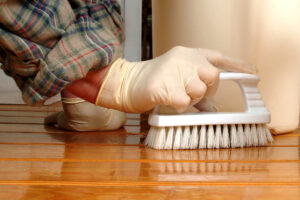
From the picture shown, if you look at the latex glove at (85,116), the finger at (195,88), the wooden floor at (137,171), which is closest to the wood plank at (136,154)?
the wooden floor at (137,171)

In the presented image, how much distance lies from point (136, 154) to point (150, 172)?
0.43 feet

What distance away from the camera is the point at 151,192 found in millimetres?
418

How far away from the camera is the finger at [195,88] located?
661 millimetres

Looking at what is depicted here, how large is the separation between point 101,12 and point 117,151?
0.31 meters

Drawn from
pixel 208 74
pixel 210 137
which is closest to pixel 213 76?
pixel 208 74

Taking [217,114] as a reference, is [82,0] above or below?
above

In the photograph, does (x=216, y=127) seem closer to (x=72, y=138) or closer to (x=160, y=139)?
(x=160, y=139)

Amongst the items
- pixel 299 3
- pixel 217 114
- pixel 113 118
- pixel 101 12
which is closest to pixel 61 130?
pixel 113 118

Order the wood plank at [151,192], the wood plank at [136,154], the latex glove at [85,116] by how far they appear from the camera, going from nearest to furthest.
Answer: the wood plank at [151,192] → the wood plank at [136,154] → the latex glove at [85,116]

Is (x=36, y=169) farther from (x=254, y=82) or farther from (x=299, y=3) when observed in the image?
(x=299, y=3)

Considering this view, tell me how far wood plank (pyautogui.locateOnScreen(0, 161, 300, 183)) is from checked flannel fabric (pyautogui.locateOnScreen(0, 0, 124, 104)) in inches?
6.5

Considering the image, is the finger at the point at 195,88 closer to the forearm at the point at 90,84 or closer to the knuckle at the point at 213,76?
the knuckle at the point at 213,76

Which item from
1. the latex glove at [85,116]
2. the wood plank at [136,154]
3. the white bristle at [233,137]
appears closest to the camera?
the wood plank at [136,154]

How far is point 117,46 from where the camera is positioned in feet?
2.34
